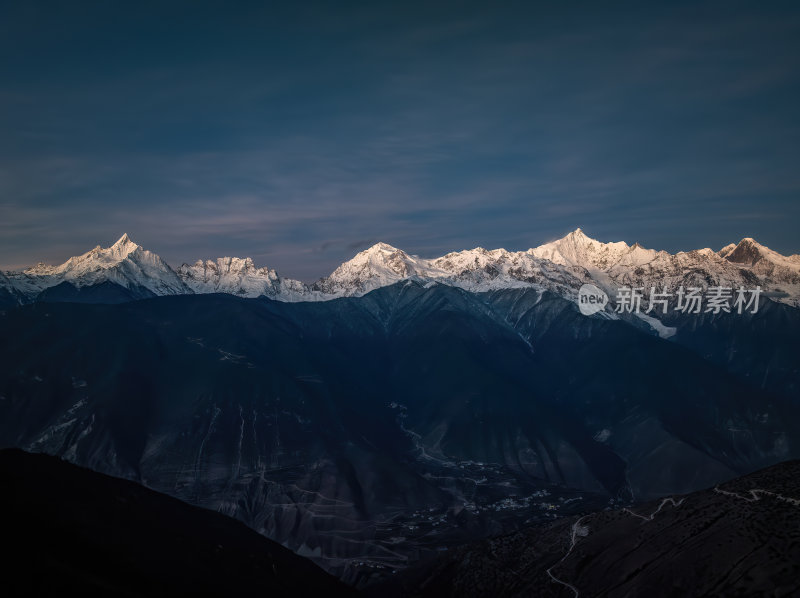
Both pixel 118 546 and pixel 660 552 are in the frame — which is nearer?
pixel 118 546

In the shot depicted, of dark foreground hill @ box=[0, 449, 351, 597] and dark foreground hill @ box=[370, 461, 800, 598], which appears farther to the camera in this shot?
dark foreground hill @ box=[370, 461, 800, 598]

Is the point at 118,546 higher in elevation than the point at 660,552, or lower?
higher

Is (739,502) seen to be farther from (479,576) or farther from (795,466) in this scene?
(479,576)

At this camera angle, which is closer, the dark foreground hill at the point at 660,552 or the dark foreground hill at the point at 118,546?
the dark foreground hill at the point at 118,546
